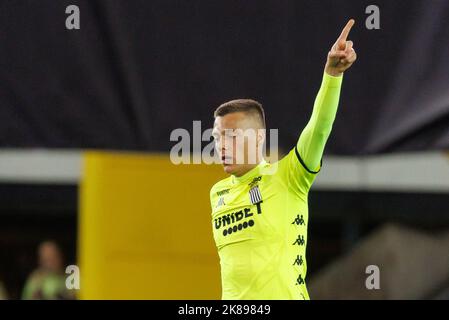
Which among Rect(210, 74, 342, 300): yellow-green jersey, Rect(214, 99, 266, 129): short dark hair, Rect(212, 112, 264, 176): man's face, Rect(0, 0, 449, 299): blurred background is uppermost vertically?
Rect(0, 0, 449, 299): blurred background

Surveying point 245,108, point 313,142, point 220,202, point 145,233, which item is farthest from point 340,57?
point 145,233

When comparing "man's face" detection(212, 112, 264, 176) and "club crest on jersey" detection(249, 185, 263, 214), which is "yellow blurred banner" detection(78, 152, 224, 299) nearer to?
"man's face" detection(212, 112, 264, 176)

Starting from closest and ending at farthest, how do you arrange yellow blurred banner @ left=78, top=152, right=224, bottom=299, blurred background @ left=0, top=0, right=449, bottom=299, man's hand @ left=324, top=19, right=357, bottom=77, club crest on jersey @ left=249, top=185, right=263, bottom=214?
man's hand @ left=324, top=19, right=357, bottom=77 → club crest on jersey @ left=249, top=185, right=263, bottom=214 → blurred background @ left=0, top=0, right=449, bottom=299 → yellow blurred banner @ left=78, top=152, right=224, bottom=299

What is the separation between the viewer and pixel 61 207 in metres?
10.8

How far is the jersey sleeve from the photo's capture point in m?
4.28

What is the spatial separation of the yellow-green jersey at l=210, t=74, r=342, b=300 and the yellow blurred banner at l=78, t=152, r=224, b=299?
1585mm

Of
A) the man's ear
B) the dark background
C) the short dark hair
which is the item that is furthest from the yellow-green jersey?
the dark background

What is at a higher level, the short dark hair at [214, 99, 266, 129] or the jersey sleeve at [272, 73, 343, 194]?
the short dark hair at [214, 99, 266, 129]

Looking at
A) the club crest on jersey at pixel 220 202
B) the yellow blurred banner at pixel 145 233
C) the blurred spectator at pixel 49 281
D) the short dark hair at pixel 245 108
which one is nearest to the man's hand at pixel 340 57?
the short dark hair at pixel 245 108

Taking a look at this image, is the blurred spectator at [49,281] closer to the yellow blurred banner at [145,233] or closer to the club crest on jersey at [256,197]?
the yellow blurred banner at [145,233]

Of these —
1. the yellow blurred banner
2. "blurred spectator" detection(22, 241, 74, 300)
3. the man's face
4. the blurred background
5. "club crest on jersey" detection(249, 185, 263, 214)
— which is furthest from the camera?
"blurred spectator" detection(22, 241, 74, 300)

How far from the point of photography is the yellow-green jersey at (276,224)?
432cm

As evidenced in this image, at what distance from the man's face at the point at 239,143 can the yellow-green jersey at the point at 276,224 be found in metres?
0.10
